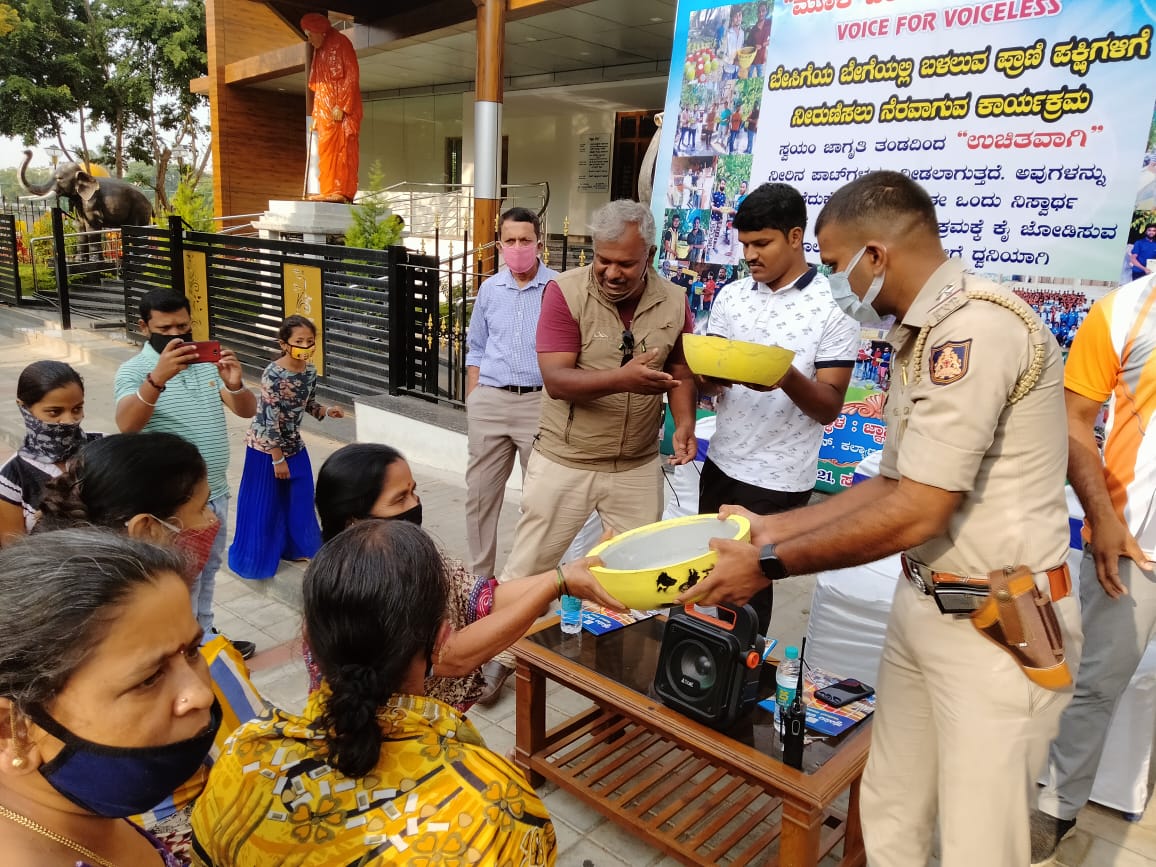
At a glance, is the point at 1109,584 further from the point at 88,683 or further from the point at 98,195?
the point at 98,195

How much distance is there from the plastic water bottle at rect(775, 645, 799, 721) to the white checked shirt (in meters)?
0.79

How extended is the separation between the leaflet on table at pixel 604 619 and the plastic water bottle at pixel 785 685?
53 centimetres

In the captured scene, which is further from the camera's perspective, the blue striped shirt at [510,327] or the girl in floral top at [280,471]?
the blue striped shirt at [510,327]

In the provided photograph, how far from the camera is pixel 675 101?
515 cm

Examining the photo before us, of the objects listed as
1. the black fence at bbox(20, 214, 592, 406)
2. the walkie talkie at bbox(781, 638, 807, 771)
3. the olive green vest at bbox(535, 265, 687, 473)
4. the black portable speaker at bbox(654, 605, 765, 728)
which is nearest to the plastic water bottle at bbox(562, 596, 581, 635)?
the black portable speaker at bbox(654, 605, 765, 728)

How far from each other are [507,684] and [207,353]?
181 cm

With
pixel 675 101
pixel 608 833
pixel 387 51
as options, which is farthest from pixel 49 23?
pixel 608 833

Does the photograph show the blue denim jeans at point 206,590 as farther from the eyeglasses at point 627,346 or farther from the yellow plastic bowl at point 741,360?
the yellow plastic bowl at point 741,360

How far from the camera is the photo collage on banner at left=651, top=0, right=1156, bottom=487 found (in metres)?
3.48

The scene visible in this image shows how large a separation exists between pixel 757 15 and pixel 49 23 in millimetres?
25412

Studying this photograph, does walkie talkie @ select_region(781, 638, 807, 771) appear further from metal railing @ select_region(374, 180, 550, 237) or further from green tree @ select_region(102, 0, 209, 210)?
green tree @ select_region(102, 0, 209, 210)

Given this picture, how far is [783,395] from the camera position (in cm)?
271

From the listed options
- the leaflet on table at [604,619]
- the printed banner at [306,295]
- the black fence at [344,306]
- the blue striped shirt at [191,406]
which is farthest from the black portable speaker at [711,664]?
the printed banner at [306,295]

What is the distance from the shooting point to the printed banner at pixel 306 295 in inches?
294
